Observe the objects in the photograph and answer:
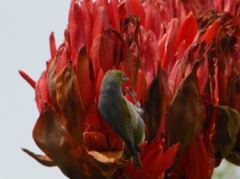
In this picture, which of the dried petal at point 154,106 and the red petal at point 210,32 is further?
the red petal at point 210,32

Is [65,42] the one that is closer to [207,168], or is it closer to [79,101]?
[79,101]

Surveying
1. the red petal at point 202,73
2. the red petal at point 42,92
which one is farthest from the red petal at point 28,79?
the red petal at point 202,73

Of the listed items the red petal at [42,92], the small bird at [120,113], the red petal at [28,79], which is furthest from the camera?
the red petal at [28,79]

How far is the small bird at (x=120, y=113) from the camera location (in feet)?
5.31

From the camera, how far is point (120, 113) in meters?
1.63

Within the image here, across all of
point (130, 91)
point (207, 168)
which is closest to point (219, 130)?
point (207, 168)

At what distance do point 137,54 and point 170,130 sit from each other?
0.45ft

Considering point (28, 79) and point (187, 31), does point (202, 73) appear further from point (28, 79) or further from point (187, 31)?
point (28, 79)

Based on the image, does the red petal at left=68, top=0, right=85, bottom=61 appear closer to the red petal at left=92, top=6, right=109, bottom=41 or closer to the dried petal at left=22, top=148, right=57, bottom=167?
the red petal at left=92, top=6, right=109, bottom=41

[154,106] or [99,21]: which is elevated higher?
[99,21]

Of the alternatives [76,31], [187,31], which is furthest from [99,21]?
[187,31]

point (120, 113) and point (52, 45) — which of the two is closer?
point (120, 113)

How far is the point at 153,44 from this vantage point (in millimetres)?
1722

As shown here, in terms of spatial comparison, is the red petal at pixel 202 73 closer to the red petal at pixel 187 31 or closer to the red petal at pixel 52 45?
the red petal at pixel 187 31
